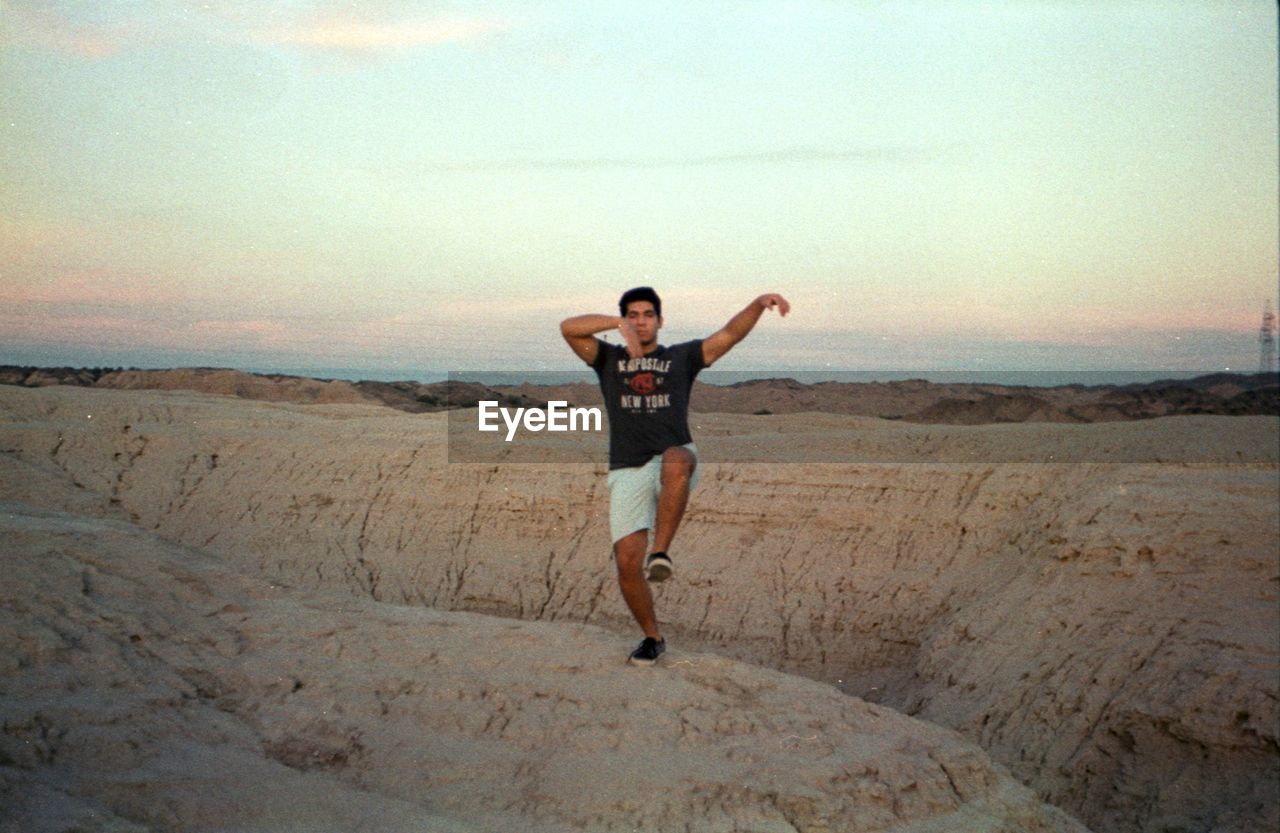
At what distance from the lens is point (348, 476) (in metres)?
17.4

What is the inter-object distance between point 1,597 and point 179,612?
3.06 feet

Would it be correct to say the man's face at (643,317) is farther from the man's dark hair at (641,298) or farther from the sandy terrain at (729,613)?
the sandy terrain at (729,613)

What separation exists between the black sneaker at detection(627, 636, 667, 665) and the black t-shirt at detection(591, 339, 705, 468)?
1.06m

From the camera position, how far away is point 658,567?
19.7ft

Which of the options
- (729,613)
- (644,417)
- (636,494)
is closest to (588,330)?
(644,417)

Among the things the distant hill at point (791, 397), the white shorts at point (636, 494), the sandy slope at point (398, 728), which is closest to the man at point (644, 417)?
the white shorts at point (636, 494)

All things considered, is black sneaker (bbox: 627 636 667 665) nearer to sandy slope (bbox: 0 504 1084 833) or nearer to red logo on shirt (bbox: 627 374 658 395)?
sandy slope (bbox: 0 504 1084 833)

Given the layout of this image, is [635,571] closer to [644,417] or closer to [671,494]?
[671,494]

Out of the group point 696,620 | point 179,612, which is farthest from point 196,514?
point 179,612

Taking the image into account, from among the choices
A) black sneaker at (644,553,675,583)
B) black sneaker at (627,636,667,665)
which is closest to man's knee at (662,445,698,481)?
black sneaker at (644,553,675,583)

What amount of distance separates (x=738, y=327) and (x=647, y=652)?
1944 mm

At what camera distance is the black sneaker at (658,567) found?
6.00 m

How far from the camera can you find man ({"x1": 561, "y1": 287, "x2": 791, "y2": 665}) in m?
6.29

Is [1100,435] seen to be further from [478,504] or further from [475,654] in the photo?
[475,654]
